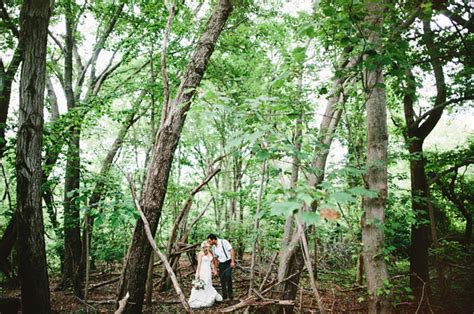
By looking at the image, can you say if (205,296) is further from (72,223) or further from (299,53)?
(299,53)

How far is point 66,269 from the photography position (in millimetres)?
9641

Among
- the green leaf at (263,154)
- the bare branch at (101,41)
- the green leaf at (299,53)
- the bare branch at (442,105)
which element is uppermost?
the bare branch at (101,41)

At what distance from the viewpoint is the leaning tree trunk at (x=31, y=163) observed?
5074mm

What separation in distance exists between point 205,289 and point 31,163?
16.7 ft

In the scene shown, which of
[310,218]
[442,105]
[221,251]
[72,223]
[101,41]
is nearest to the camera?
[310,218]

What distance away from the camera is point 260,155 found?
2406mm

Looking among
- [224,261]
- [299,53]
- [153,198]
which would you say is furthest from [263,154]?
[224,261]

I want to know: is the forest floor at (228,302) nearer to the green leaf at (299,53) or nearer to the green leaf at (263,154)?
the green leaf at (263,154)

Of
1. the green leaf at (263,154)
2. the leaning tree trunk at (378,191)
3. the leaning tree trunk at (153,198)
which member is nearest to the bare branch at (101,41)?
the leaning tree trunk at (153,198)

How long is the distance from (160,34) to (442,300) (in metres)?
9.45

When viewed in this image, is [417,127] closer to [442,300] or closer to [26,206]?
[442,300]

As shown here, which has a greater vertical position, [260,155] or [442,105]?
[442,105]

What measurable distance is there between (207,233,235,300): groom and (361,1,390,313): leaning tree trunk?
17.9 ft

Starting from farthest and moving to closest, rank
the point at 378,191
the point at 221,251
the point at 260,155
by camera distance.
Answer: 1. the point at 221,251
2. the point at 378,191
3. the point at 260,155
